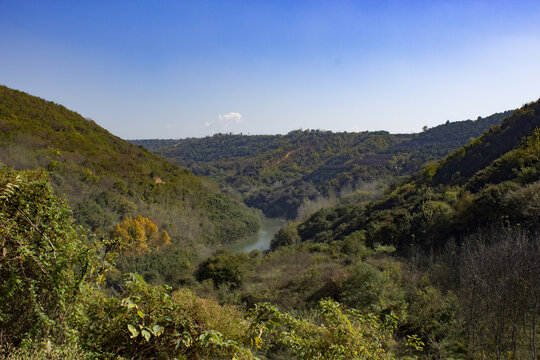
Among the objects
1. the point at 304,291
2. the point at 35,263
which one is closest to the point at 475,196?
the point at 304,291

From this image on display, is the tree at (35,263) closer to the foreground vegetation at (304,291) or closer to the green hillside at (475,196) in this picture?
the foreground vegetation at (304,291)

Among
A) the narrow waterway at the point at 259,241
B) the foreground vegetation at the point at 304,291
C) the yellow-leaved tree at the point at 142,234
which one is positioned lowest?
the narrow waterway at the point at 259,241

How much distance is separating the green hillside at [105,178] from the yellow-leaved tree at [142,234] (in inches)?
56.9

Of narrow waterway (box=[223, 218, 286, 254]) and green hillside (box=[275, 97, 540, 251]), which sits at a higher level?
green hillside (box=[275, 97, 540, 251])

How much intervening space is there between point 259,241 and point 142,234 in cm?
2519

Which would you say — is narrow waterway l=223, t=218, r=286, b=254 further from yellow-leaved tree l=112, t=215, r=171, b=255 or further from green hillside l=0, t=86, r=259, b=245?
yellow-leaved tree l=112, t=215, r=171, b=255

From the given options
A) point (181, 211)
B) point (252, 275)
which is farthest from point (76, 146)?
point (252, 275)

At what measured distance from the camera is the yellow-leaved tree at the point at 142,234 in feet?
89.1

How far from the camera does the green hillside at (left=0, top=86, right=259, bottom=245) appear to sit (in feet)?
94.8

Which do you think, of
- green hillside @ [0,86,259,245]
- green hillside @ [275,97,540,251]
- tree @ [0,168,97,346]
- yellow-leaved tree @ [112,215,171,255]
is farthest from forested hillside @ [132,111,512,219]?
tree @ [0,168,97,346]

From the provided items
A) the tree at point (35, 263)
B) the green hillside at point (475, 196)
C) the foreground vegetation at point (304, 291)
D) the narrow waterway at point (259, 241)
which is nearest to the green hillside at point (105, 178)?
the narrow waterway at point (259, 241)

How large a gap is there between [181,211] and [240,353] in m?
39.2

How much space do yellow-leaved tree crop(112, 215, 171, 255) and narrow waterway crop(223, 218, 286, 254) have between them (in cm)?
1437

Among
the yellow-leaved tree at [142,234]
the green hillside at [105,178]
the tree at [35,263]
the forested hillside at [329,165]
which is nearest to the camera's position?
the tree at [35,263]
